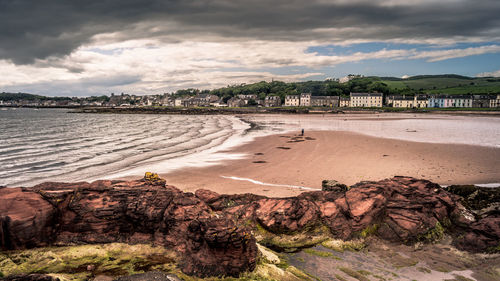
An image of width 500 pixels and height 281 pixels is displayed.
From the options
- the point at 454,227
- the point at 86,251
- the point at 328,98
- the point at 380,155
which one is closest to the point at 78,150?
the point at 86,251

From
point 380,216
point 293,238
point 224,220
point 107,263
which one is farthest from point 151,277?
point 380,216

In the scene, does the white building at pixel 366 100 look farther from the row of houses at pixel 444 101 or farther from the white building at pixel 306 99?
the white building at pixel 306 99

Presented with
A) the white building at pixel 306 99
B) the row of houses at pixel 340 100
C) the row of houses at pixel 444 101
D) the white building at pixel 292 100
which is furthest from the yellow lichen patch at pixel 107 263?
the white building at pixel 292 100

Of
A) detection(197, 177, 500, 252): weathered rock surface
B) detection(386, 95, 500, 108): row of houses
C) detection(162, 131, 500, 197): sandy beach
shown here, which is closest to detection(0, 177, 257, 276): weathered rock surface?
detection(197, 177, 500, 252): weathered rock surface

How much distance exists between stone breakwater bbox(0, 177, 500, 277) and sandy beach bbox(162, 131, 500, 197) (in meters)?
4.41

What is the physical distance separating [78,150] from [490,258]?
28.6 m

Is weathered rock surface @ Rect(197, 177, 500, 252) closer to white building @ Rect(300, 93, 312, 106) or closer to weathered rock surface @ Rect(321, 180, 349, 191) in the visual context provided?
weathered rock surface @ Rect(321, 180, 349, 191)

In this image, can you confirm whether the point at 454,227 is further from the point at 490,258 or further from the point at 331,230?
the point at 331,230

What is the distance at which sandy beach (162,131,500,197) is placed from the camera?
13.7 meters

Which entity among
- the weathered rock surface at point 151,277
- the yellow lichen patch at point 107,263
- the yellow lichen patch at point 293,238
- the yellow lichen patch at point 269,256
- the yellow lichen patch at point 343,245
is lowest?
the yellow lichen patch at point 343,245

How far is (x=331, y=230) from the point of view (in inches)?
269

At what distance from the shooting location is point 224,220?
536 centimetres

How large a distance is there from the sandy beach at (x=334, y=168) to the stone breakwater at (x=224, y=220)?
4.41m

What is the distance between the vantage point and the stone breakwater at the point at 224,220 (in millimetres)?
5102
